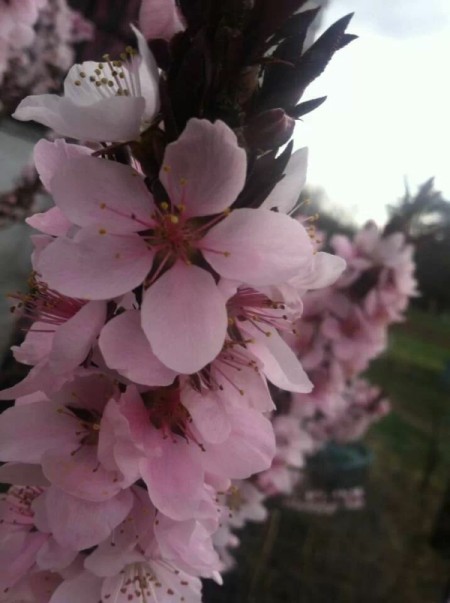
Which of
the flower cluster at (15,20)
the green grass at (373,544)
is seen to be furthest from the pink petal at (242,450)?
the green grass at (373,544)

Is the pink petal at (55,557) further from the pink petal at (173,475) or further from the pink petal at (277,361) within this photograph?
the pink petal at (277,361)

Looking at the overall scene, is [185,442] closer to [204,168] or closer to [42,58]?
[204,168]

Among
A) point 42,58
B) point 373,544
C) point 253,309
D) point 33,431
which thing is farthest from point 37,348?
point 373,544

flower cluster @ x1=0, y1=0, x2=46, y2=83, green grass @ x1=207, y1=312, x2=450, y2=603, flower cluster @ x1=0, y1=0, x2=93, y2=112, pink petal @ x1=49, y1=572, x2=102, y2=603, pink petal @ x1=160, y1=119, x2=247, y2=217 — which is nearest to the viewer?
pink petal @ x1=160, y1=119, x2=247, y2=217

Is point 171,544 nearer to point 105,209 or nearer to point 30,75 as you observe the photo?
point 105,209

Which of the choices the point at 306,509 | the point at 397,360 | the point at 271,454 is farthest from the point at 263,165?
the point at 397,360

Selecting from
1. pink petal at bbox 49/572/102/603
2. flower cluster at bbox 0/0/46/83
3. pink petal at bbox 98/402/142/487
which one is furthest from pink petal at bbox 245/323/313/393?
flower cluster at bbox 0/0/46/83

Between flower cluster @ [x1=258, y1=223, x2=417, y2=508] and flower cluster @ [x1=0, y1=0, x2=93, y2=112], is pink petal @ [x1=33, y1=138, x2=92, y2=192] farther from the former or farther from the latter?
flower cluster @ [x1=258, y1=223, x2=417, y2=508]
